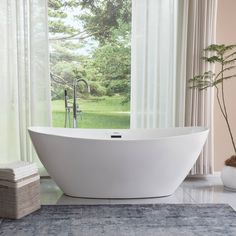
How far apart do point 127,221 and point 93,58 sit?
3172 millimetres

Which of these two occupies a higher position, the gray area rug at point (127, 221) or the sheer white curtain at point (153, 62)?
the sheer white curtain at point (153, 62)

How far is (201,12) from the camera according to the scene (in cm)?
411

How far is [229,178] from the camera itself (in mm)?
3914

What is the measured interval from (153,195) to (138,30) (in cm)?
183

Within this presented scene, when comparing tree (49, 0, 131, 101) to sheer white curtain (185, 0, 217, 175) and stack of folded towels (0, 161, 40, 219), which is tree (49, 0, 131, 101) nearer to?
sheer white curtain (185, 0, 217, 175)

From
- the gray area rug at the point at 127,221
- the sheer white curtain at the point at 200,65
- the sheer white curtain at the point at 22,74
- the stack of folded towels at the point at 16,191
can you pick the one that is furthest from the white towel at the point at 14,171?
the sheer white curtain at the point at 200,65

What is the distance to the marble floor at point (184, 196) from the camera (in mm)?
3492

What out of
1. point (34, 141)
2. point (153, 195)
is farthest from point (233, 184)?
point (34, 141)

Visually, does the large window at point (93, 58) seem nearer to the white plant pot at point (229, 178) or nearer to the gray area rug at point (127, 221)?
the white plant pot at point (229, 178)

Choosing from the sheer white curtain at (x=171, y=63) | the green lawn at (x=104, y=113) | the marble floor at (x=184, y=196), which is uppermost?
the sheer white curtain at (x=171, y=63)

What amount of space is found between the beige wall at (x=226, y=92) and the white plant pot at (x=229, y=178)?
53 cm

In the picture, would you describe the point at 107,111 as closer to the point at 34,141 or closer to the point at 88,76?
the point at 88,76

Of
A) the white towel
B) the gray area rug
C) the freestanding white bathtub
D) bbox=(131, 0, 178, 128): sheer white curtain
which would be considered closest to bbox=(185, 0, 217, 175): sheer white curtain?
bbox=(131, 0, 178, 128): sheer white curtain

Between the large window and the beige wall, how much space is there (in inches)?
52.2
